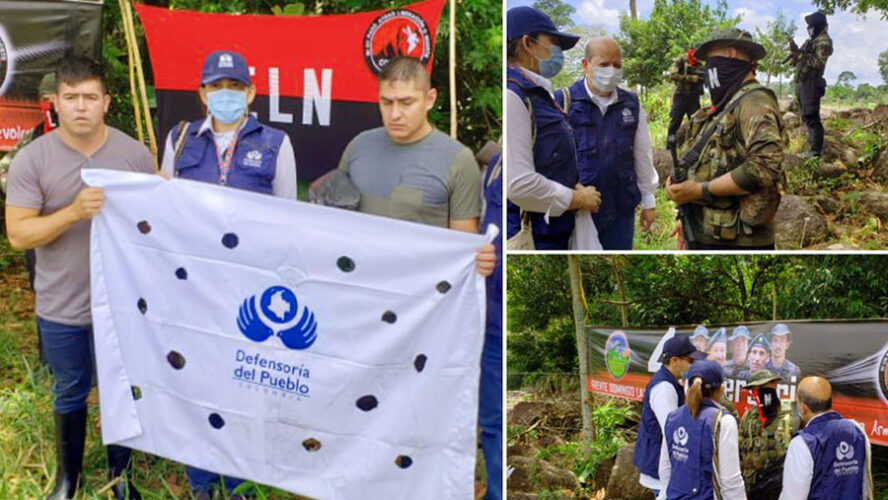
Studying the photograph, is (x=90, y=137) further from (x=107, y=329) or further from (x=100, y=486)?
(x=100, y=486)

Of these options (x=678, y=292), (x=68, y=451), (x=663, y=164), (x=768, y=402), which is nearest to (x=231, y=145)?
(x=68, y=451)

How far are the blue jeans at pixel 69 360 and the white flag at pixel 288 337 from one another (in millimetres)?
128

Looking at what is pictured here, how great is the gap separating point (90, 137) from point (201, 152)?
1.52 ft

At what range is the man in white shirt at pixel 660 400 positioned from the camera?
545 centimetres

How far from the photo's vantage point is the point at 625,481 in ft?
22.7

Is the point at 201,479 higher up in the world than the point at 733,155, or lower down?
lower down

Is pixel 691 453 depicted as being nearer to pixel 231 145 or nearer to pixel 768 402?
pixel 768 402

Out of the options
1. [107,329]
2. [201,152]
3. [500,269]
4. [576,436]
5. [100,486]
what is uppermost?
[201,152]

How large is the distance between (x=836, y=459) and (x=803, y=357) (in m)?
0.83

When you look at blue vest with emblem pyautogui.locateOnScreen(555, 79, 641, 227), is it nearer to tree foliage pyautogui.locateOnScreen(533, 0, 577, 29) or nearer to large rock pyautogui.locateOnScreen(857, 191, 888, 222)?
tree foliage pyautogui.locateOnScreen(533, 0, 577, 29)

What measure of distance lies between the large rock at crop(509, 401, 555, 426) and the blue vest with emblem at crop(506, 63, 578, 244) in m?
3.99

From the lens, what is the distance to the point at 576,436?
7910 mm

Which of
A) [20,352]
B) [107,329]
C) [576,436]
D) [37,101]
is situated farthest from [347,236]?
[576,436]

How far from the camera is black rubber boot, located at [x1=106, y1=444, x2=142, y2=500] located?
13.6ft
